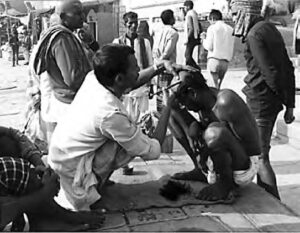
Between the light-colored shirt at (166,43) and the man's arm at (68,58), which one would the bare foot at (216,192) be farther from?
the light-colored shirt at (166,43)

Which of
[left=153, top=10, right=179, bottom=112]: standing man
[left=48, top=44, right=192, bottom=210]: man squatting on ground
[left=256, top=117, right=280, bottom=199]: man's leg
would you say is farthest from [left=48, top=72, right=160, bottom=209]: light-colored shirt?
[left=153, top=10, right=179, bottom=112]: standing man

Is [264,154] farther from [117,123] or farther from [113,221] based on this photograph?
[117,123]

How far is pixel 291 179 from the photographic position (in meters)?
4.31

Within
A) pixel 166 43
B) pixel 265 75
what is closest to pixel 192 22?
pixel 166 43

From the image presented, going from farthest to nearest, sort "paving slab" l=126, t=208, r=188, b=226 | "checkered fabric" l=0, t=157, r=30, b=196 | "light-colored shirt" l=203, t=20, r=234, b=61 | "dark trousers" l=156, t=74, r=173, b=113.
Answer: "light-colored shirt" l=203, t=20, r=234, b=61
"dark trousers" l=156, t=74, r=173, b=113
"paving slab" l=126, t=208, r=188, b=226
"checkered fabric" l=0, t=157, r=30, b=196

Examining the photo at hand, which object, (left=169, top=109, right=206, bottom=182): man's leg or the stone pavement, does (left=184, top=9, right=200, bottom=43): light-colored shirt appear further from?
(left=169, top=109, right=206, bottom=182): man's leg

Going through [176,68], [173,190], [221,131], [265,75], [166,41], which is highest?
[176,68]

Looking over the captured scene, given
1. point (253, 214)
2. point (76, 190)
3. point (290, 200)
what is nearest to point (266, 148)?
point (290, 200)

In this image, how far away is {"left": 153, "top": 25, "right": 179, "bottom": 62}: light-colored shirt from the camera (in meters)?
6.63

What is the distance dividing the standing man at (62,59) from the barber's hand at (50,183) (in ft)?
2.87

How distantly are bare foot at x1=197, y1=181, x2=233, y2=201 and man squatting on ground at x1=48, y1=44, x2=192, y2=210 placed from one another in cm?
58

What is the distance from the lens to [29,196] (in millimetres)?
2393

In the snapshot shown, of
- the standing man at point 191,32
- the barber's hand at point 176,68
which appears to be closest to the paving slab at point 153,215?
the barber's hand at point 176,68

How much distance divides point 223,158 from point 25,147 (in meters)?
1.30
